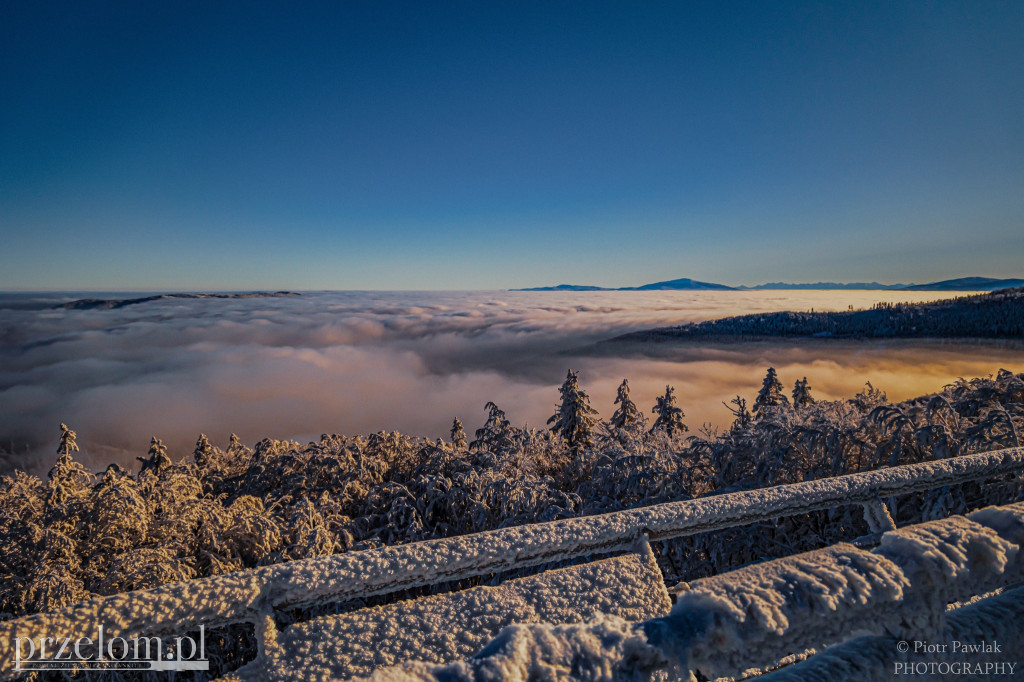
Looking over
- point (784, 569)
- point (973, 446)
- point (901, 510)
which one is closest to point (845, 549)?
point (784, 569)

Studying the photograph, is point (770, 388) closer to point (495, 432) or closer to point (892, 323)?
point (495, 432)

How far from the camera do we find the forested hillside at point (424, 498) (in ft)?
10.3

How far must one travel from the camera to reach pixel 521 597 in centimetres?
114

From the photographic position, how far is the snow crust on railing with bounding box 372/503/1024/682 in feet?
2.60

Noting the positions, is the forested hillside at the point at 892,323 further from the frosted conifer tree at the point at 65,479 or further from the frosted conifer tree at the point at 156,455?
the frosted conifer tree at the point at 156,455

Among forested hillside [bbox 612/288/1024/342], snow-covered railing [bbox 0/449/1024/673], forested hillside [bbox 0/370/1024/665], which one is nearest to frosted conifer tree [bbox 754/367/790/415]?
forested hillside [bbox 0/370/1024/665]

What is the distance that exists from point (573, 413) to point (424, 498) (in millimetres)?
10473

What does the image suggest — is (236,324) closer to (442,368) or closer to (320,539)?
(442,368)

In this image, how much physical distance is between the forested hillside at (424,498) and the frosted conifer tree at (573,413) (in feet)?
24.5

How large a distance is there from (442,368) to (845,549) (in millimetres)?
108809

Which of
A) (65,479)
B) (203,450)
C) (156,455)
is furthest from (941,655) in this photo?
(203,450)

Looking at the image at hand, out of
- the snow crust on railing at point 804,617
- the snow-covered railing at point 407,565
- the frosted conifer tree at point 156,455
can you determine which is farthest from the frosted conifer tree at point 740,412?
the frosted conifer tree at point 156,455

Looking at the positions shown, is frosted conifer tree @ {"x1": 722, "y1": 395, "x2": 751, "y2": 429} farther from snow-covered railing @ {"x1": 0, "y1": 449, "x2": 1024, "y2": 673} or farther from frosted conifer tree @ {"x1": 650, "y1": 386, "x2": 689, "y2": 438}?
frosted conifer tree @ {"x1": 650, "y1": 386, "x2": 689, "y2": 438}

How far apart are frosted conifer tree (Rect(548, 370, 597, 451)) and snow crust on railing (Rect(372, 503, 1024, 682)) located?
13.1 m
